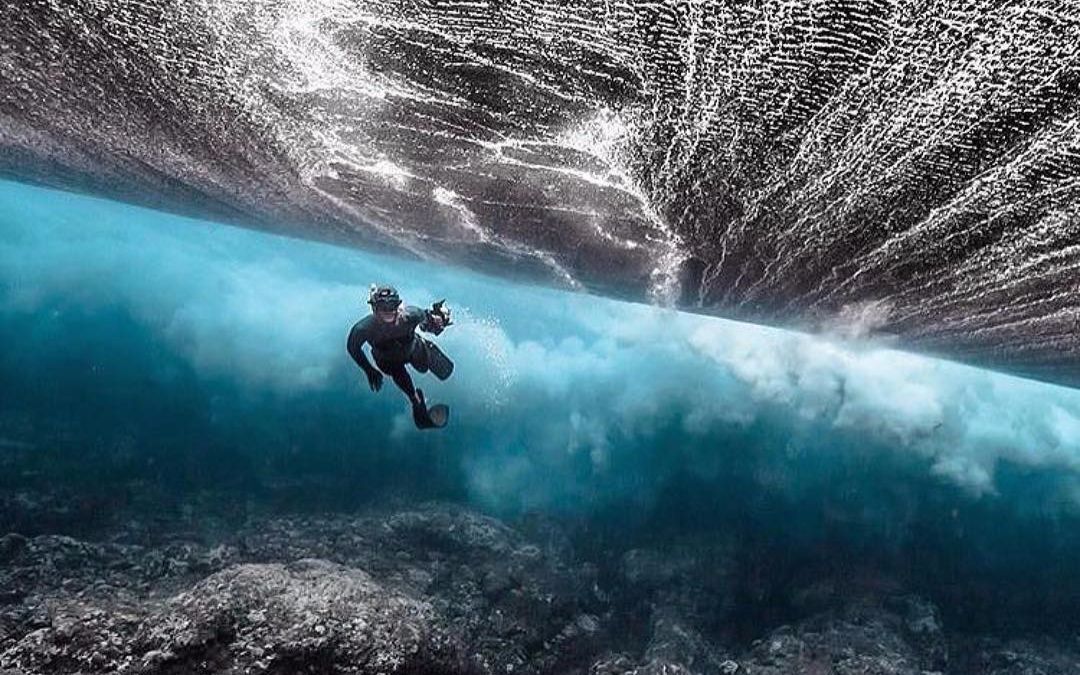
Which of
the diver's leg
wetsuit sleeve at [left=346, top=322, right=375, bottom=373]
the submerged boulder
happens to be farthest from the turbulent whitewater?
the submerged boulder

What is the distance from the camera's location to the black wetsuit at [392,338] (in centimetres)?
507

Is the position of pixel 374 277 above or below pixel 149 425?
above

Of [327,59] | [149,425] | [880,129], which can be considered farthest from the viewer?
[149,425]

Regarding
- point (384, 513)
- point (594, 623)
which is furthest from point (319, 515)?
point (594, 623)

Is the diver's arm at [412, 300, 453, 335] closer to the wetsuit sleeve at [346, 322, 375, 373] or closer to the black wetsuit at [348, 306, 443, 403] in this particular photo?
the black wetsuit at [348, 306, 443, 403]

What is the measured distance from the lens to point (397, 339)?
529cm

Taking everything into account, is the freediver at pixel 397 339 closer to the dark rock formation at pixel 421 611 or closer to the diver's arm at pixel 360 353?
the diver's arm at pixel 360 353

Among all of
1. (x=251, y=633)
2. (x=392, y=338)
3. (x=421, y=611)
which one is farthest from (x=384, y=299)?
(x=421, y=611)

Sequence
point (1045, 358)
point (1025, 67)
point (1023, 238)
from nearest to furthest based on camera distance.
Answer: point (1025, 67) → point (1023, 238) → point (1045, 358)

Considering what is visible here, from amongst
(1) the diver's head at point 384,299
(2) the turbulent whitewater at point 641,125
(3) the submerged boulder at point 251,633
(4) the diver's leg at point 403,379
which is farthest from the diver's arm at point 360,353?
A: (3) the submerged boulder at point 251,633

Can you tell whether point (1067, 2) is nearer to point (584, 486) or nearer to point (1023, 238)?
point (1023, 238)

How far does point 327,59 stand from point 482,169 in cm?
98

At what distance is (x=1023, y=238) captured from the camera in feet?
8.50

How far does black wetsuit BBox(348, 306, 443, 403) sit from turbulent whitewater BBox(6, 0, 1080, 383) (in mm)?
1040
